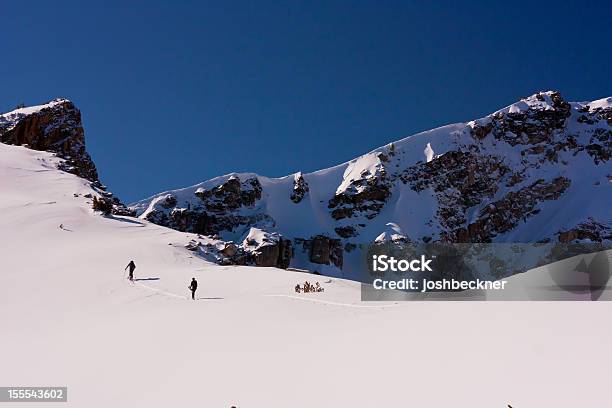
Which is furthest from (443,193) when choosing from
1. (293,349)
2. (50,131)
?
(293,349)

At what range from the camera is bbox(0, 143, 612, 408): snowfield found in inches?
268

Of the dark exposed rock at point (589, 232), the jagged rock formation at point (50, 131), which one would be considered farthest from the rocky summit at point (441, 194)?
the jagged rock formation at point (50, 131)

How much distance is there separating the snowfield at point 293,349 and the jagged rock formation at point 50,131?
65.6m

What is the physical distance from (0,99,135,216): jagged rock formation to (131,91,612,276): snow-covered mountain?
120 ft

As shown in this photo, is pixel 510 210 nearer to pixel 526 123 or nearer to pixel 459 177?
pixel 459 177

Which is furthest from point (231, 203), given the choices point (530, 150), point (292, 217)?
point (530, 150)

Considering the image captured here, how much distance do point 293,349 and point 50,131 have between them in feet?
287

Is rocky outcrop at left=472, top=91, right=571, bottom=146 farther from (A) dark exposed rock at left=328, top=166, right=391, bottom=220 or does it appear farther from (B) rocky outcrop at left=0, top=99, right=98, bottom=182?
(B) rocky outcrop at left=0, top=99, right=98, bottom=182

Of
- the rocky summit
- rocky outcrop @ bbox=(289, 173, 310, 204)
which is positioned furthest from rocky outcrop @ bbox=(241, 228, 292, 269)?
rocky outcrop @ bbox=(289, 173, 310, 204)

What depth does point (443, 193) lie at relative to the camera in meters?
154

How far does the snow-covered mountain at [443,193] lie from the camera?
129m

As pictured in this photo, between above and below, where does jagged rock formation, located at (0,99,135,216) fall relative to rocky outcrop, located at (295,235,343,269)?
above

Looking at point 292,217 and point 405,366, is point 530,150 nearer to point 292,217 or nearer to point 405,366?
point 292,217

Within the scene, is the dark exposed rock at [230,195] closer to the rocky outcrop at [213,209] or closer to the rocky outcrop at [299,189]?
the rocky outcrop at [213,209]
